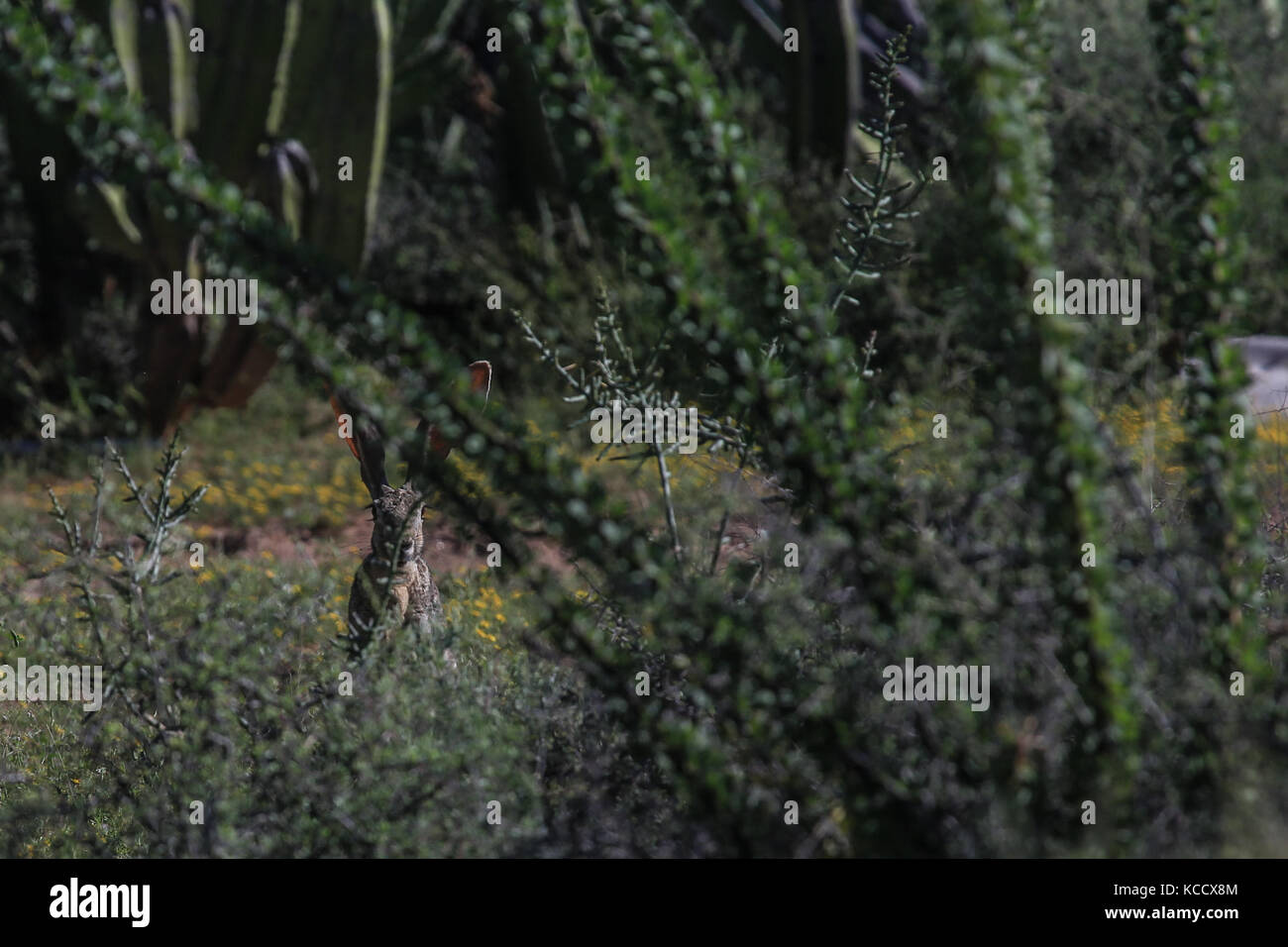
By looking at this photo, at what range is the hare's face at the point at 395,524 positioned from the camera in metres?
3.54

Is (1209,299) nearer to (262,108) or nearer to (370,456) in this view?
(370,456)

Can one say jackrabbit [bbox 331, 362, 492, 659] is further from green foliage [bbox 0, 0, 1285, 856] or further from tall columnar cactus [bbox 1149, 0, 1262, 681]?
tall columnar cactus [bbox 1149, 0, 1262, 681]

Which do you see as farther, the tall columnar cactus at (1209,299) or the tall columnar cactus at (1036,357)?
the tall columnar cactus at (1209,299)

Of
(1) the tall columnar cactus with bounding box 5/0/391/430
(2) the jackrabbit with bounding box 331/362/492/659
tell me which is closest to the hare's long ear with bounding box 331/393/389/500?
(2) the jackrabbit with bounding box 331/362/492/659

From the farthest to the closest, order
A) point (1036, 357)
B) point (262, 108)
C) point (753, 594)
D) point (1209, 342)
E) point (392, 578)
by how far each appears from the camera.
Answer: point (262, 108)
point (392, 578)
point (753, 594)
point (1209, 342)
point (1036, 357)

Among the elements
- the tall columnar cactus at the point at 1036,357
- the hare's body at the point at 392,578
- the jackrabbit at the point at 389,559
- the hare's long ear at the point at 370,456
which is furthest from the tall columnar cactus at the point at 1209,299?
the hare's long ear at the point at 370,456

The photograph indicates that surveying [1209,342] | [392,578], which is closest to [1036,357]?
[1209,342]

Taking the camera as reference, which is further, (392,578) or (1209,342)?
(392,578)

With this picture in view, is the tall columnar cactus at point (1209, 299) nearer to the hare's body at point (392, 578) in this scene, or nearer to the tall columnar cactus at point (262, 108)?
the hare's body at point (392, 578)

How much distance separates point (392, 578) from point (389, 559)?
7cm

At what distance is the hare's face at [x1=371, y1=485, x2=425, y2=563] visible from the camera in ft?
11.6

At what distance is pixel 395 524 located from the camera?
3588mm
